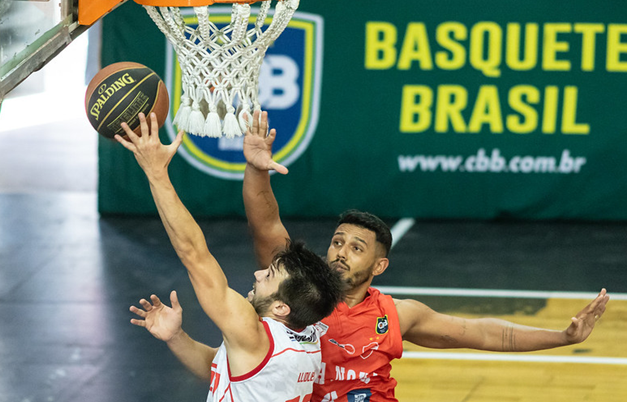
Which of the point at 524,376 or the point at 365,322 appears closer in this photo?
the point at 365,322

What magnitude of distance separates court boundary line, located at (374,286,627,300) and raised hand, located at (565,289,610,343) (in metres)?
3.49

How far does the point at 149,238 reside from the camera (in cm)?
891

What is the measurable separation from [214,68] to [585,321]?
210cm

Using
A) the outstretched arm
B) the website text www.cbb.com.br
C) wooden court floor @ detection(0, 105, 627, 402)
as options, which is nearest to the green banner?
the website text www.cbb.com.br

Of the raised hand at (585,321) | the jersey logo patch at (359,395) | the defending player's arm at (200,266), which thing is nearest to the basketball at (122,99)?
the defending player's arm at (200,266)

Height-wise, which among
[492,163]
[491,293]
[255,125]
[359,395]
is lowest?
[491,293]

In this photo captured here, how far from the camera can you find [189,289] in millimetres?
7375

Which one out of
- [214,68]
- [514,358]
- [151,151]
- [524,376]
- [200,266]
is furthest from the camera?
[514,358]

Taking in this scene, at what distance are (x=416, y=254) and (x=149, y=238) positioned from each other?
9.19ft

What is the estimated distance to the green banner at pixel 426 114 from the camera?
927cm

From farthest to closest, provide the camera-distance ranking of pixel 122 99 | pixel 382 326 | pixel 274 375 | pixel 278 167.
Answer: pixel 382 326 → pixel 278 167 → pixel 122 99 → pixel 274 375

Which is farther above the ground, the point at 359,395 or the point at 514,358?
the point at 359,395

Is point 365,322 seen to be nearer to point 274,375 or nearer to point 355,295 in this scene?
point 355,295

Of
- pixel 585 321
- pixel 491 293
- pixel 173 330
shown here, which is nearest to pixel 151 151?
pixel 173 330
